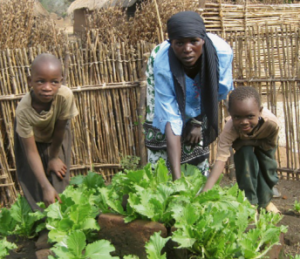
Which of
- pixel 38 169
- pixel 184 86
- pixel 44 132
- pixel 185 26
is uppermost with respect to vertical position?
pixel 185 26

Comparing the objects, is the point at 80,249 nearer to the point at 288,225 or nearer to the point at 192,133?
the point at 192,133

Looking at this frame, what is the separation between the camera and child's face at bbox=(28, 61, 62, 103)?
3145mm

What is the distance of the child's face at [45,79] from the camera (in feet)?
10.3

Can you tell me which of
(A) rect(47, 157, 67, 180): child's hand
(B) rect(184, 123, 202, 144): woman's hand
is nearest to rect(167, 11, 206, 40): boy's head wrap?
(B) rect(184, 123, 202, 144): woman's hand

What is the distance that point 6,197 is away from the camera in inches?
213

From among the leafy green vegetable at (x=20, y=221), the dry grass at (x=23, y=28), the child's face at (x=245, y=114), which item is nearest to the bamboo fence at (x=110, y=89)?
the dry grass at (x=23, y=28)

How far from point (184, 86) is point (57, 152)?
1.25 metres

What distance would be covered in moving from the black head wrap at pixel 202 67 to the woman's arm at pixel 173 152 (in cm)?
22

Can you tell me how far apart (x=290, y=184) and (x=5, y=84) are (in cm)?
371

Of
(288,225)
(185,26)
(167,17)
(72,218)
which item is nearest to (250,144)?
(288,225)

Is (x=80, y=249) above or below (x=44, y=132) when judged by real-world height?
below

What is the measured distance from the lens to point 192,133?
11.6ft

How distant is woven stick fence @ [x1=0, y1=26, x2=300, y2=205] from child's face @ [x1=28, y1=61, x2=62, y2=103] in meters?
2.11

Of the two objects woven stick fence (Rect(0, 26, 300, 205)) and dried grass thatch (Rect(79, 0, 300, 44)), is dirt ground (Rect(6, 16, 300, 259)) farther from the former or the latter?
dried grass thatch (Rect(79, 0, 300, 44))
